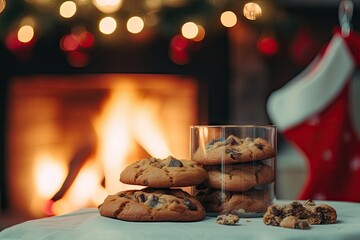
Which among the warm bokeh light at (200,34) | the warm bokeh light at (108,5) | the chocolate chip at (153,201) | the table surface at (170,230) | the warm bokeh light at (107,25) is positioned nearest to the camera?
the table surface at (170,230)

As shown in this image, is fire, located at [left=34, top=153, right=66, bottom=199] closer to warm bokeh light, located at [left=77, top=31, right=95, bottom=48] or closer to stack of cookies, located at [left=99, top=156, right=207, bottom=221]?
warm bokeh light, located at [left=77, top=31, right=95, bottom=48]

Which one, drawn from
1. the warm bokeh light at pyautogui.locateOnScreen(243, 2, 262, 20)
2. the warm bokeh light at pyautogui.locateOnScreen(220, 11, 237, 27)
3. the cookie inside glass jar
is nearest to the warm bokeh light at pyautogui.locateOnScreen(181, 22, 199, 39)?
the warm bokeh light at pyautogui.locateOnScreen(220, 11, 237, 27)

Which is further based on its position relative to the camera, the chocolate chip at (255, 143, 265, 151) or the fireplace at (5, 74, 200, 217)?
the fireplace at (5, 74, 200, 217)

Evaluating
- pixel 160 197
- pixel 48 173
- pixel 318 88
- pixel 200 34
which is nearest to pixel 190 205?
pixel 160 197

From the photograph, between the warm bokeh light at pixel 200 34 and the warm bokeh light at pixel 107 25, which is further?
the warm bokeh light at pixel 200 34

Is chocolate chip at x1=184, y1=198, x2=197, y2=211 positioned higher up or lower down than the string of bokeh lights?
lower down

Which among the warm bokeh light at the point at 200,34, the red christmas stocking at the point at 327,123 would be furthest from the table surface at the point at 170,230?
the warm bokeh light at the point at 200,34

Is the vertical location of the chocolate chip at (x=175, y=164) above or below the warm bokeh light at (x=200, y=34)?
below

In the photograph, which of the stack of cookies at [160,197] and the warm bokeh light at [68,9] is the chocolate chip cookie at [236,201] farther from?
the warm bokeh light at [68,9]
